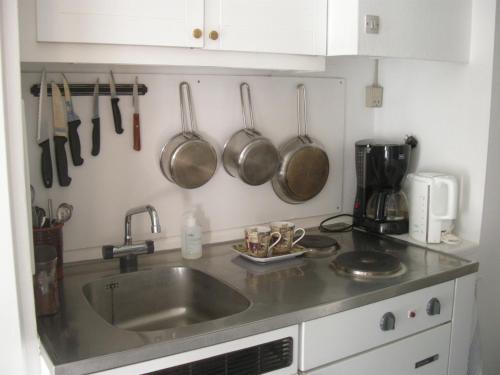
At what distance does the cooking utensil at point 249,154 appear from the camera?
200cm

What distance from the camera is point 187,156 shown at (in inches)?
74.5

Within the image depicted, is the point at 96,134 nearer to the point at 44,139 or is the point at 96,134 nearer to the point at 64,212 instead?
the point at 44,139

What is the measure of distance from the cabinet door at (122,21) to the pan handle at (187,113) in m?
0.35

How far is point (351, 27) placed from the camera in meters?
1.79

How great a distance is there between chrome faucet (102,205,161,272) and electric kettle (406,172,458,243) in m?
0.98

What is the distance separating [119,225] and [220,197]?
39 centimetres

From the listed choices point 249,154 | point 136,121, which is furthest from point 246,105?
point 136,121

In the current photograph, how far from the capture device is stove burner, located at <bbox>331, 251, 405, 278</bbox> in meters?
1.78

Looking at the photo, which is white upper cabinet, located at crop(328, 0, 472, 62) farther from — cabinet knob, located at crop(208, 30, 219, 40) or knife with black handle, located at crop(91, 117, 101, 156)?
knife with black handle, located at crop(91, 117, 101, 156)

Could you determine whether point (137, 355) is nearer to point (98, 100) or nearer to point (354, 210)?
point (98, 100)

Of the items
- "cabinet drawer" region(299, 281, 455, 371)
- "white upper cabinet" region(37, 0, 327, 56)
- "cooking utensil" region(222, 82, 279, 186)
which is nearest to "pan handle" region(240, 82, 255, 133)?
"cooking utensil" region(222, 82, 279, 186)

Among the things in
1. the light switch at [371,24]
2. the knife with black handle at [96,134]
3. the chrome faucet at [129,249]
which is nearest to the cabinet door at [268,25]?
the light switch at [371,24]

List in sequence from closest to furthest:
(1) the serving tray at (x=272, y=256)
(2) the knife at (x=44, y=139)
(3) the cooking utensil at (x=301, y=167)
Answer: (2) the knife at (x=44, y=139) → (1) the serving tray at (x=272, y=256) → (3) the cooking utensil at (x=301, y=167)

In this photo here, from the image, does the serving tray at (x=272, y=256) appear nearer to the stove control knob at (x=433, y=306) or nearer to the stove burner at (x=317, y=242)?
the stove burner at (x=317, y=242)
